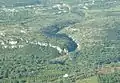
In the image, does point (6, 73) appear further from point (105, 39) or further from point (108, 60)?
point (105, 39)

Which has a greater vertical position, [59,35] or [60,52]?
[60,52]

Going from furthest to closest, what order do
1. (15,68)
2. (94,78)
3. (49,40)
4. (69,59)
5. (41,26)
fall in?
(41,26)
(49,40)
(69,59)
(15,68)
(94,78)

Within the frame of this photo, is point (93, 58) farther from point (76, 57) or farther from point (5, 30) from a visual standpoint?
point (5, 30)

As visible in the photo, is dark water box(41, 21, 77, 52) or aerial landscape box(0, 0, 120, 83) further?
dark water box(41, 21, 77, 52)

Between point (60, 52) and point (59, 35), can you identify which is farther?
point (59, 35)

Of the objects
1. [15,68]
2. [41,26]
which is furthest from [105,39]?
[15,68]

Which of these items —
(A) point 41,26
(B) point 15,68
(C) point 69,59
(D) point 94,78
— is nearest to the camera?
(D) point 94,78

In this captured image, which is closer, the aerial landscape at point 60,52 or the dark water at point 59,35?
the aerial landscape at point 60,52

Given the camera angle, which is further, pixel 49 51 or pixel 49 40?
pixel 49 40
